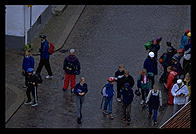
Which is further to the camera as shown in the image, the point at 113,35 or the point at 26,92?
the point at 113,35

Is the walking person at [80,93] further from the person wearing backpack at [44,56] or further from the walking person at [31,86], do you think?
the person wearing backpack at [44,56]

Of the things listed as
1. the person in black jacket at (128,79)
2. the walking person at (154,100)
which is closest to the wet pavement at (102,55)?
the walking person at (154,100)

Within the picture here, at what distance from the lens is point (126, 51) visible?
23.0m

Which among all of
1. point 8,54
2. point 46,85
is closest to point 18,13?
point 8,54

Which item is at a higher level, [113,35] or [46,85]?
[113,35]

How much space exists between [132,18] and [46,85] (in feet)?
23.4

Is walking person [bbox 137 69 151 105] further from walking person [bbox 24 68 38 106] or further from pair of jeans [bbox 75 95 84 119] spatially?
walking person [bbox 24 68 38 106]

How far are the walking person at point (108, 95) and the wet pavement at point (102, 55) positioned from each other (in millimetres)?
237

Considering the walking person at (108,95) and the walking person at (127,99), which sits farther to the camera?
the walking person at (108,95)

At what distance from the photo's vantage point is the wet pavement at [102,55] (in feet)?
60.2

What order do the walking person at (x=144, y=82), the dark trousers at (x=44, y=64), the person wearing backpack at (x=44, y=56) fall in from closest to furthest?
the walking person at (x=144, y=82), the person wearing backpack at (x=44, y=56), the dark trousers at (x=44, y=64)

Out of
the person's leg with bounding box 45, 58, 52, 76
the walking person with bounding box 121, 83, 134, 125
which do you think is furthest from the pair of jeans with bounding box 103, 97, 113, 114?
the person's leg with bounding box 45, 58, 52, 76
